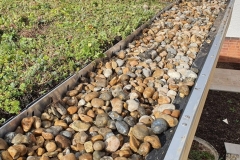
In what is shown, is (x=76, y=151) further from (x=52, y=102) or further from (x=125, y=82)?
(x=125, y=82)

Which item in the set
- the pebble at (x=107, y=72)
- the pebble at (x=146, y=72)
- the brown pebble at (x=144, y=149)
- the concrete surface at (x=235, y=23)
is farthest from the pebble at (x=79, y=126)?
the concrete surface at (x=235, y=23)

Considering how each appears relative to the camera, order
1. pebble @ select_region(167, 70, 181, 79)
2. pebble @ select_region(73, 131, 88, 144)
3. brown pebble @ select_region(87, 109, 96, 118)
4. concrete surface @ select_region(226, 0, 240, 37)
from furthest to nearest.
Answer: concrete surface @ select_region(226, 0, 240, 37)
pebble @ select_region(167, 70, 181, 79)
brown pebble @ select_region(87, 109, 96, 118)
pebble @ select_region(73, 131, 88, 144)

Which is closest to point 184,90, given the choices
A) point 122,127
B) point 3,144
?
point 122,127

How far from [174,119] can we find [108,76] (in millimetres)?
908

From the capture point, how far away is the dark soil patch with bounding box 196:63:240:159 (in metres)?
4.63

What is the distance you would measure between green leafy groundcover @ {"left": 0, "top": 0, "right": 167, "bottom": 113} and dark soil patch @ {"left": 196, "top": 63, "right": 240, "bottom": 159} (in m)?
2.13

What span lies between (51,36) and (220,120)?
3.41 m

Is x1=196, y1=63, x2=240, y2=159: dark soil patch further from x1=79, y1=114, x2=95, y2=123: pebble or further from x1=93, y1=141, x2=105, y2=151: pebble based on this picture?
x1=93, y1=141, x2=105, y2=151: pebble

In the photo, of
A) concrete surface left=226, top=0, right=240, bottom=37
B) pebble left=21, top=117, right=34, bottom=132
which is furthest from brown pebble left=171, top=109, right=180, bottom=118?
concrete surface left=226, top=0, right=240, bottom=37

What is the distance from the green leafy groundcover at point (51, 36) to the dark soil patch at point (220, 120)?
2.13 meters

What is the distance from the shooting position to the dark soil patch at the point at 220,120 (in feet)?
15.2

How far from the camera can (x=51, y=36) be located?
3.37m

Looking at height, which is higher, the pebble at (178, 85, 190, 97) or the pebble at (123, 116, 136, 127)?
the pebble at (123, 116, 136, 127)

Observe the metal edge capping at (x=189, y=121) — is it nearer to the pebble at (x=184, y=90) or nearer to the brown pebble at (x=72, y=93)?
the pebble at (x=184, y=90)
